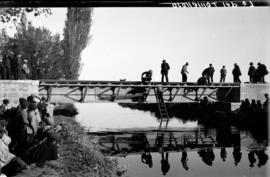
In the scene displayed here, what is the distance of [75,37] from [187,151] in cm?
2525

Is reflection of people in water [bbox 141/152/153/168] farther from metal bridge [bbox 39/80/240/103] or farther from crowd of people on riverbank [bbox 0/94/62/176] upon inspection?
metal bridge [bbox 39/80/240/103]

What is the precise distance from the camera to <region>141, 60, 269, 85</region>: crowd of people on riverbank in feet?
82.6

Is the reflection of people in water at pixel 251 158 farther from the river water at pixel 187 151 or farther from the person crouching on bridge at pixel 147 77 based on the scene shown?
the person crouching on bridge at pixel 147 77

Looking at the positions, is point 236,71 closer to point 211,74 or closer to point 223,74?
point 223,74

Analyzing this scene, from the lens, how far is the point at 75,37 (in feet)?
124

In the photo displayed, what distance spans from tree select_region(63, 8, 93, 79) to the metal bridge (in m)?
11.7

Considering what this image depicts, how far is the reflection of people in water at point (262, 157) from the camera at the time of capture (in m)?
12.8

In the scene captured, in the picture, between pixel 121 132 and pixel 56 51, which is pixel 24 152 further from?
pixel 56 51

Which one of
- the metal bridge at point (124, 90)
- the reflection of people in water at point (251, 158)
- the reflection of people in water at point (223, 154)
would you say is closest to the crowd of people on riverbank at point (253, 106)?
the metal bridge at point (124, 90)

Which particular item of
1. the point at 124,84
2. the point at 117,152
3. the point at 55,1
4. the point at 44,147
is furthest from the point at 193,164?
the point at 124,84

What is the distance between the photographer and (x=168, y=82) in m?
25.7

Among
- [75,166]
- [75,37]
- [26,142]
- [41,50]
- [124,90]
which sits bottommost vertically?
[75,166]

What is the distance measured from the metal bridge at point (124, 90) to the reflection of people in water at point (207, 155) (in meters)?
10.2

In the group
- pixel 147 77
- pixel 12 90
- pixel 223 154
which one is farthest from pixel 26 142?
pixel 147 77
